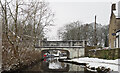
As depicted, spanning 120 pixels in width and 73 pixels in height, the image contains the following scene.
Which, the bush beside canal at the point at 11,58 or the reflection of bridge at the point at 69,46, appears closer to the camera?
the bush beside canal at the point at 11,58

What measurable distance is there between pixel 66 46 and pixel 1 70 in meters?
18.8

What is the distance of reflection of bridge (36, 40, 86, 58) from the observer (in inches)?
1198

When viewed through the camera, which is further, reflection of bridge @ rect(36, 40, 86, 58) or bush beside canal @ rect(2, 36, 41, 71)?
reflection of bridge @ rect(36, 40, 86, 58)

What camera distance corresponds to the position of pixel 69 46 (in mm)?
30562

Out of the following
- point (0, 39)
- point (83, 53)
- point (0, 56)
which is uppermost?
point (0, 39)

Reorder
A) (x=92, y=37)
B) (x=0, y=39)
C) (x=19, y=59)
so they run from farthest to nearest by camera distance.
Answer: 1. (x=92, y=37)
2. (x=19, y=59)
3. (x=0, y=39)

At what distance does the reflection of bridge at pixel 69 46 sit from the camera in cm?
3042

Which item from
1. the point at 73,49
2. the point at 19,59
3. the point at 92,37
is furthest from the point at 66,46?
the point at 92,37

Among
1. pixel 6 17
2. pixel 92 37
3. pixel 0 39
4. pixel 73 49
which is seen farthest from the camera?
pixel 92 37

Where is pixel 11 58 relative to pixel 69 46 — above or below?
above

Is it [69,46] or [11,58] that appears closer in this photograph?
[11,58]

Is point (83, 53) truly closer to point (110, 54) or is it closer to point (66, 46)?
point (66, 46)

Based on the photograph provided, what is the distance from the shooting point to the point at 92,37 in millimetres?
50531

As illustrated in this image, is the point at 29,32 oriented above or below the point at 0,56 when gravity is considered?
above
